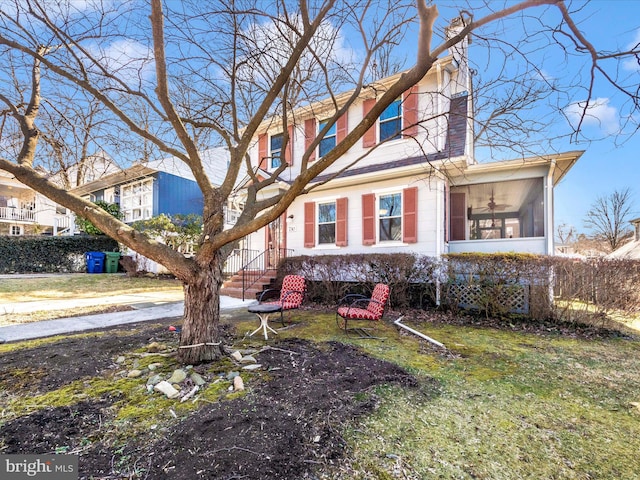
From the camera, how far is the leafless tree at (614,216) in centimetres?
2134

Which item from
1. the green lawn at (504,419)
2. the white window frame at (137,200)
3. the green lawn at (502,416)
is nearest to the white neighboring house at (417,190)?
the green lawn at (502,416)

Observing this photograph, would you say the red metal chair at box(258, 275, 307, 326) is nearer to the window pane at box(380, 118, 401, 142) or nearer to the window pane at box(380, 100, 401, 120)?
the window pane at box(380, 118, 401, 142)

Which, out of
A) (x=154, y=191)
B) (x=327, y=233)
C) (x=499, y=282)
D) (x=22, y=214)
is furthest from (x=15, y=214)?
(x=499, y=282)

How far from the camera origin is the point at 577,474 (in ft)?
6.45

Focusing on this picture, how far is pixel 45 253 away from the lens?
15141 mm

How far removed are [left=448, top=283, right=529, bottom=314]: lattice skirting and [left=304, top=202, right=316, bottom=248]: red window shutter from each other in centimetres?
512

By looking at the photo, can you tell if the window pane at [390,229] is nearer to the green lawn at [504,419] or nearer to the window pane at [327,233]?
the window pane at [327,233]

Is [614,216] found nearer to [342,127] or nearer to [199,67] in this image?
[342,127]

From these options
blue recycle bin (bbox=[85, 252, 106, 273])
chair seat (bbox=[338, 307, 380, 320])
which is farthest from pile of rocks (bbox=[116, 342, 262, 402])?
blue recycle bin (bbox=[85, 252, 106, 273])

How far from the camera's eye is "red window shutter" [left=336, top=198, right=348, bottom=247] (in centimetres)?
980

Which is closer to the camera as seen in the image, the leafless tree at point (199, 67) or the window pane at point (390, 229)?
the leafless tree at point (199, 67)

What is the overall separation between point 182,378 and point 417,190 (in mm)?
7583

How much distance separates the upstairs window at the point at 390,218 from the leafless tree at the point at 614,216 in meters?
22.6

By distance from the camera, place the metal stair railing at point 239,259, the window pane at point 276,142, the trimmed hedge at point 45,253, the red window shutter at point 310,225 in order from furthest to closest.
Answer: the trimmed hedge at point 45,253 < the window pane at point 276,142 < the metal stair railing at point 239,259 < the red window shutter at point 310,225
